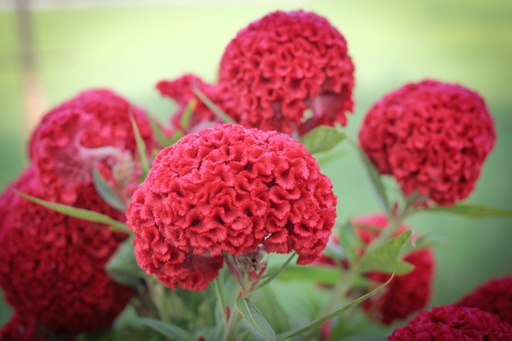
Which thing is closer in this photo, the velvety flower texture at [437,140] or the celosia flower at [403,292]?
the velvety flower texture at [437,140]

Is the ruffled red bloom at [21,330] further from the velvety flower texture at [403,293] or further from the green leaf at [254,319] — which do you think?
the velvety flower texture at [403,293]

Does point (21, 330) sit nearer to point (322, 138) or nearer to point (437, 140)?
point (322, 138)

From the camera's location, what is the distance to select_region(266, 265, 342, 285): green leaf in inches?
46.3

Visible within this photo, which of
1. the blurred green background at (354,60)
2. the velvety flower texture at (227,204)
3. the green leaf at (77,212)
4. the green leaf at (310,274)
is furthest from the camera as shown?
the blurred green background at (354,60)

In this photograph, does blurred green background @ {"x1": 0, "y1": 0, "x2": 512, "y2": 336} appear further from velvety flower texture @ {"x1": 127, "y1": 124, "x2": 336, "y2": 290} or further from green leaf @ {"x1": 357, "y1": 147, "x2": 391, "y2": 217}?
velvety flower texture @ {"x1": 127, "y1": 124, "x2": 336, "y2": 290}

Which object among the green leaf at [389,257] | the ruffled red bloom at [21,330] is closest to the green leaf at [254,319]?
the green leaf at [389,257]

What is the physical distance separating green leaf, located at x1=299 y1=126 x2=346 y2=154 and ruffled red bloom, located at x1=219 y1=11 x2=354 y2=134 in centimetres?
4

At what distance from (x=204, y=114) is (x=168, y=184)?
1.45ft

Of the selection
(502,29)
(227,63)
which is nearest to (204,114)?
(227,63)

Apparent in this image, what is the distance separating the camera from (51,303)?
1158mm

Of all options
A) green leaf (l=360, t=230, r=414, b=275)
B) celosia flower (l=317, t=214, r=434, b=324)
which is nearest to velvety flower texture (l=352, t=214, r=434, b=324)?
celosia flower (l=317, t=214, r=434, b=324)

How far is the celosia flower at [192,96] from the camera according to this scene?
3.71 ft

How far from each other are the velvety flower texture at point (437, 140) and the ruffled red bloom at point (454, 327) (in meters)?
0.29

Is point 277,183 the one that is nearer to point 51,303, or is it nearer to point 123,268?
point 123,268
